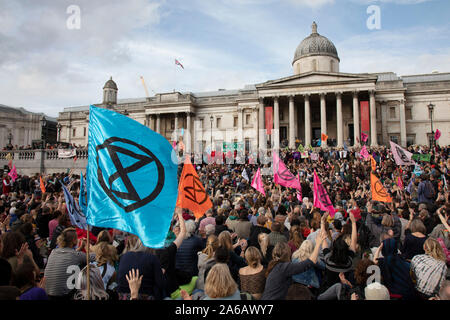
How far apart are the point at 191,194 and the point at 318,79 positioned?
3794cm

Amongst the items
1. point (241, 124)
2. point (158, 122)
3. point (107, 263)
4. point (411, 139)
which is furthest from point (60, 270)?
point (158, 122)

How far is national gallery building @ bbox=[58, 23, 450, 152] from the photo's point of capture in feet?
133

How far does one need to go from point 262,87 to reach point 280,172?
31.9 m

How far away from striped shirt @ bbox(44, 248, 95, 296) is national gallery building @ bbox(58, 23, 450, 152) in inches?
1354

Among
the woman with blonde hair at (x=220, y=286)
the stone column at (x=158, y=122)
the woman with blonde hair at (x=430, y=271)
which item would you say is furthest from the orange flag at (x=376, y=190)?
the stone column at (x=158, y=122)

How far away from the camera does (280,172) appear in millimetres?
13062

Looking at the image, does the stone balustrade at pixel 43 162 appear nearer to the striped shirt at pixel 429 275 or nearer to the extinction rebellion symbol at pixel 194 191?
the extinction rebellion symbol at pixel 194 191

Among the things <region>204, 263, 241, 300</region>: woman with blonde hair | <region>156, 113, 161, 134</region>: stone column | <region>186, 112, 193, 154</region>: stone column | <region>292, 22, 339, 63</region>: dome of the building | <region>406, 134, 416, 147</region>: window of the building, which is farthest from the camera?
<region>156, 113, 161, 134</region>: stone column

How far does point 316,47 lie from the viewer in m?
48.8

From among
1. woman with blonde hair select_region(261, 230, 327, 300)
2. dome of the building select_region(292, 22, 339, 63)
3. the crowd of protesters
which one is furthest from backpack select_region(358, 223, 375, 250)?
dome of the building select_region(292, 22, 339, 63)

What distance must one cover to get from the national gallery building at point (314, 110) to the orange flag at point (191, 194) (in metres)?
30.6

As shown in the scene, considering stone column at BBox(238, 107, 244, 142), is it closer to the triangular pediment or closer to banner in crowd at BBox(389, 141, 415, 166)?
the triangular pediment
